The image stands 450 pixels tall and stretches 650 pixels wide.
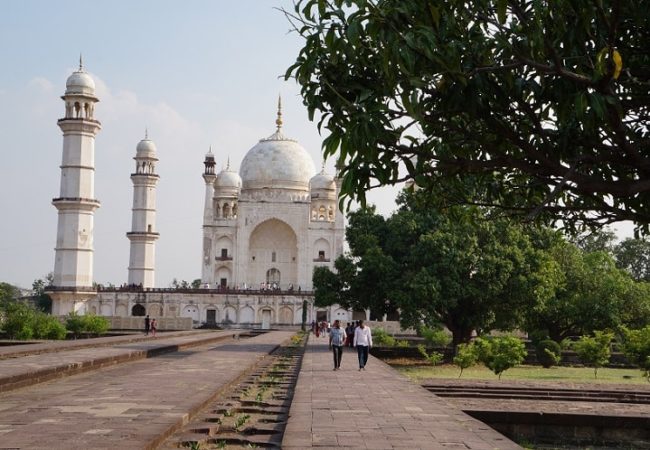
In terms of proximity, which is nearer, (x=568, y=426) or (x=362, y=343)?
(x=568, y=426)

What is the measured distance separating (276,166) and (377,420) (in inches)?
1861

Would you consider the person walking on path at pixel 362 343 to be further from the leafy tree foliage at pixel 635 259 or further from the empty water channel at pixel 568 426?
the leafy tree foliage at pixel 635 259

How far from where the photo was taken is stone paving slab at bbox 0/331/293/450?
5.43 m

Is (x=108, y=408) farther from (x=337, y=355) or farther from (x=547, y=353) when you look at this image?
(x=547, y=353)

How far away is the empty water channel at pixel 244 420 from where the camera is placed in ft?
20.0

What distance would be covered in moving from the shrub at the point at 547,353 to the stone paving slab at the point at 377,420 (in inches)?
459

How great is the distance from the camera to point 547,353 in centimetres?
2144

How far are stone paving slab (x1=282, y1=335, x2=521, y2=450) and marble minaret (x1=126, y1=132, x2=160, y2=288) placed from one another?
1480 inches

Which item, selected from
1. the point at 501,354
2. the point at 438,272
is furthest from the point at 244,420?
the point at 438,272

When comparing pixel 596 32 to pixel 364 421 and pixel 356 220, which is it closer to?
pixel 364 421

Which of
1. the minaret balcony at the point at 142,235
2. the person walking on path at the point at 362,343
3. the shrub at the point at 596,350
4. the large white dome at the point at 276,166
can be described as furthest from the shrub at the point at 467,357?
the large white dome at the point at 276,166

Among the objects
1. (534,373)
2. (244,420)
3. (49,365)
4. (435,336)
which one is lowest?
(534,373)

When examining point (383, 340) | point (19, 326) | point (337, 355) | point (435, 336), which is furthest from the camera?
point (435, 336)

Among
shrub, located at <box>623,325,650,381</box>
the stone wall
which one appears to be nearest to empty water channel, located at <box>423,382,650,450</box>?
shrub, located at <box>623,325,650,381</box>
